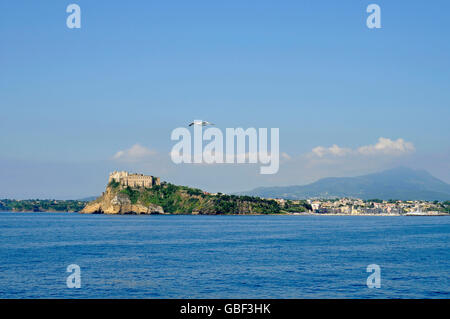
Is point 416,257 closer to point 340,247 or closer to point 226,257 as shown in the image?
point 340,247

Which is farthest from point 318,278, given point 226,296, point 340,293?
point 226,296

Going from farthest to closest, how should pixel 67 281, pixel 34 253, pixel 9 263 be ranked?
pixel 34 253, pixel 9 263, pixel 67 281

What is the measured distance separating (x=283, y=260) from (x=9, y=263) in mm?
32040

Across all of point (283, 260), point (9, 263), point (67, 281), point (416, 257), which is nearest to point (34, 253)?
point (9, 263)

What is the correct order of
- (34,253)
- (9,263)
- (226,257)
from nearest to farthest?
1. (9,263)
2. (226,257)
3. (34,253)

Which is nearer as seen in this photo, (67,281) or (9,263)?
(67,281)

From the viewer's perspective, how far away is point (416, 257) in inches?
2466

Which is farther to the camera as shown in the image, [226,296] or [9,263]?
[9,263]

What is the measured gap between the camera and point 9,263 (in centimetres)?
5594
